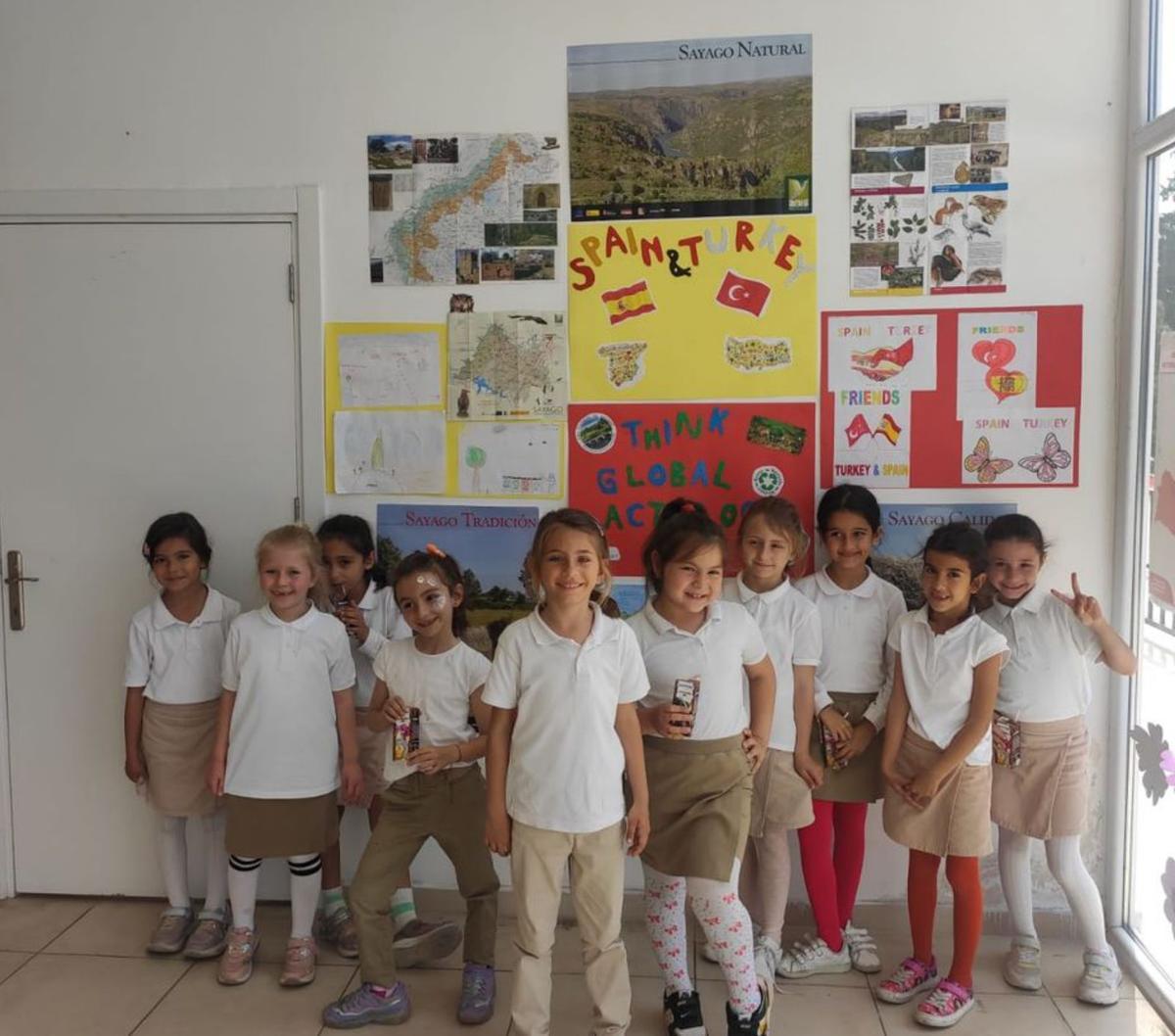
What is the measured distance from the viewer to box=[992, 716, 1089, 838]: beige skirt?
95.6 inches

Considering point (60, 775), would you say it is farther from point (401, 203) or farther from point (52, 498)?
point (401, 203)

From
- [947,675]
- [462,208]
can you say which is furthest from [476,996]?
[462,208]

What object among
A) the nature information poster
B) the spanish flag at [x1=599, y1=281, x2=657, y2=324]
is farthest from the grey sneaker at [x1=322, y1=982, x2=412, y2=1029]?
the nature information poster

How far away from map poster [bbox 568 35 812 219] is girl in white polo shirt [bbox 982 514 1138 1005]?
115cm

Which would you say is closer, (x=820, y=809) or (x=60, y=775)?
(x=820, y=809)

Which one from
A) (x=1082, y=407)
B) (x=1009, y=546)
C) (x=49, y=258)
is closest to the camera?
(x=1009, y=546)

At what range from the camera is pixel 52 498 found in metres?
2.93

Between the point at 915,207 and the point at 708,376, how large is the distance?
72 cm

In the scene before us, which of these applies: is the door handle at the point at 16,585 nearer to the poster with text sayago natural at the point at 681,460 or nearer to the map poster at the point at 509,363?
the map poster at the point at 509,363

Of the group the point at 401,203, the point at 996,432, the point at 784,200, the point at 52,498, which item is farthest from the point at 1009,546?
the point at 52,498

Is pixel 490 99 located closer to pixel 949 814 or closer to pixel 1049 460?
pixel 1049 460

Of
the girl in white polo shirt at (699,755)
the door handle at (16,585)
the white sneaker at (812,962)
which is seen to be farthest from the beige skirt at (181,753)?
the white sneaker at (812,962)

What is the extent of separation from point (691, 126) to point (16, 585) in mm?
2413

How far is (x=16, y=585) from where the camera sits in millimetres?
2941
